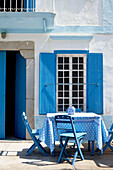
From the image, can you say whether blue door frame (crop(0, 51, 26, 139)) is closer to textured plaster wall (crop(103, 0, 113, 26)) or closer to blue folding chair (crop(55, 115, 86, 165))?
blue folding chair (crop(55, 115, 86, 165))

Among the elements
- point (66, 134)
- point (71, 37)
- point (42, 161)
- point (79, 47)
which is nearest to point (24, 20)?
point (71, 37)

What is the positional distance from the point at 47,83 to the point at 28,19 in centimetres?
180

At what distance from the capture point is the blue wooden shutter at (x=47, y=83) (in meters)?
7.70

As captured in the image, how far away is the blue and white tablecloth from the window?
6.03ft

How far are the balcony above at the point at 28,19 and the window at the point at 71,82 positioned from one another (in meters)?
1.00

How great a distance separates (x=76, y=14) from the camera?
7.91m

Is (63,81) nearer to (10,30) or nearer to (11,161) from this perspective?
(10,30)

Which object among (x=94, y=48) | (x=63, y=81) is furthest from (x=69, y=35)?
(x=63, y=81)

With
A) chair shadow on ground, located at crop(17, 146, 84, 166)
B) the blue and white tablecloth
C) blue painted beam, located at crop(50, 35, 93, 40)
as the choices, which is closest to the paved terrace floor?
chair shadow on ground, located at crop(17, 146, 84, 166)

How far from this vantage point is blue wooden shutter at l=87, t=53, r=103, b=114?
773 cm

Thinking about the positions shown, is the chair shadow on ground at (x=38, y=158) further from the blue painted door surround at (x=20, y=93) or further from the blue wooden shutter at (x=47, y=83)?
the blue painted door surround at (x=20, y=93)

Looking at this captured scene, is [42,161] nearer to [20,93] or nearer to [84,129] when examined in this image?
[84,129]

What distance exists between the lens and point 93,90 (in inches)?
305

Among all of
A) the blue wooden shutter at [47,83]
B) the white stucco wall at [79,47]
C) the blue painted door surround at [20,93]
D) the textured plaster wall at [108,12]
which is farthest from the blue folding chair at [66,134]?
the textured plaster wall at [108,12]
